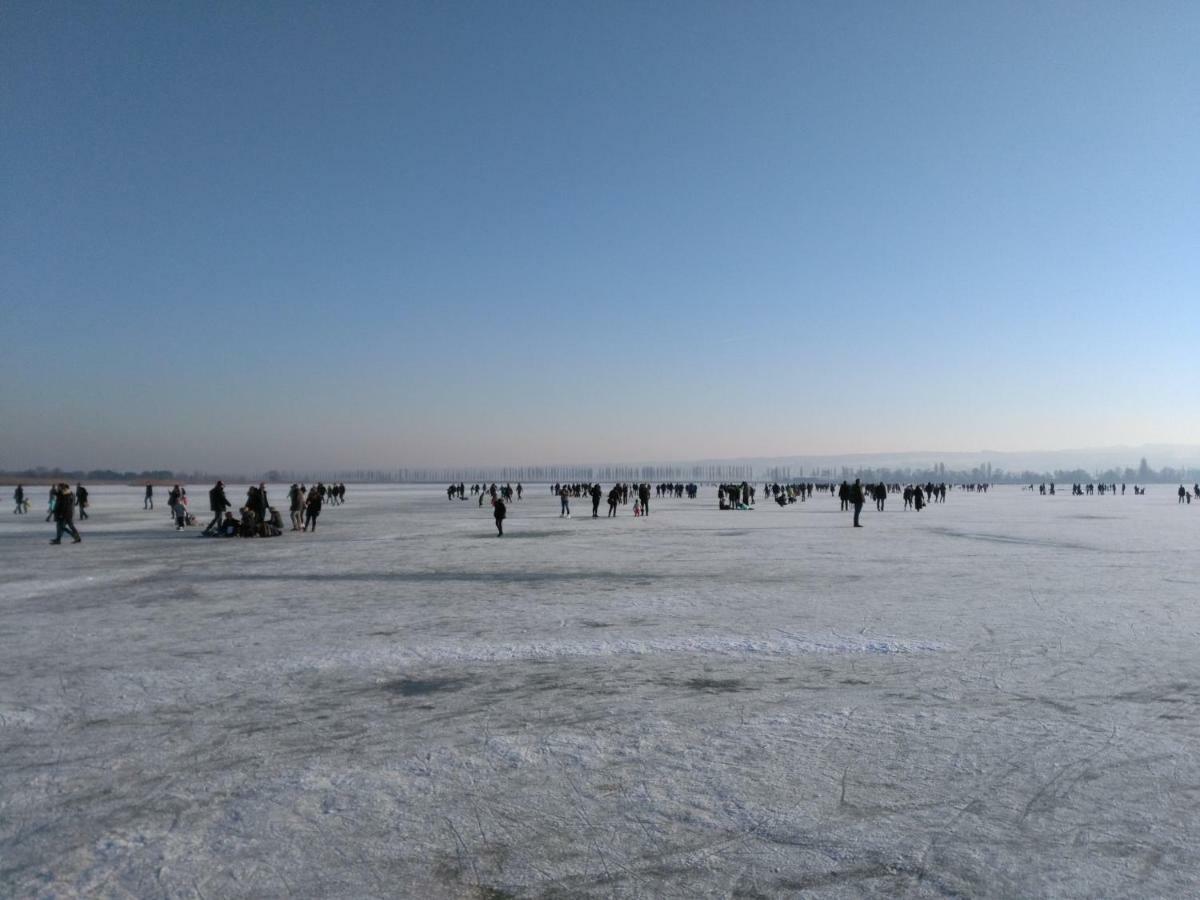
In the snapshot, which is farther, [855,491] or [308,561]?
[855,491]

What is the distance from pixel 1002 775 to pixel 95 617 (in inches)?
364

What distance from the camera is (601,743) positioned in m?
4.55

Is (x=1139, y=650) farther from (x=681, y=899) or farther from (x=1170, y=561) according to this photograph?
(x=1170, y=561)

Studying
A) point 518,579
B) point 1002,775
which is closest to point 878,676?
point 1002,775

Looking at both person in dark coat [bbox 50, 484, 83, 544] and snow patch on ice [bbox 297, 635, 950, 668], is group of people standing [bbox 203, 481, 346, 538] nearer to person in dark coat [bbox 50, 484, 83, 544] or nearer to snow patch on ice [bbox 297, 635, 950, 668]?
person in dark coat [bbox 50, 484, 83, 544]

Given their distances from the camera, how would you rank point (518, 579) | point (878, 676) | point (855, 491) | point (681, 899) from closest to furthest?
point (681, 899)
point (878, 676)
point (518, 579)
point (855, 491)

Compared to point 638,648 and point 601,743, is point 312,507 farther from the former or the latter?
point 601,743

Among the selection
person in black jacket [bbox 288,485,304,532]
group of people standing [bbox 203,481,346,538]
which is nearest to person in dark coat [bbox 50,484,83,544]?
group of people standing [bbox 203,481,346,538]

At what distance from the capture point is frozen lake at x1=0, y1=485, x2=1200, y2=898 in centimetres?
317

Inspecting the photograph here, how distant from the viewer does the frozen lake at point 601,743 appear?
10.4ft

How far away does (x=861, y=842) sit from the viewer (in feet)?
11.0

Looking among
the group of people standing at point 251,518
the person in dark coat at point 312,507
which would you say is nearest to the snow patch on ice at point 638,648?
the group of people standing at point 251,518

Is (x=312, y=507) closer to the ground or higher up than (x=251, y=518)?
higher up

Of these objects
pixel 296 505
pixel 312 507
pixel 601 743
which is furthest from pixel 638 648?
pixel 312 507
